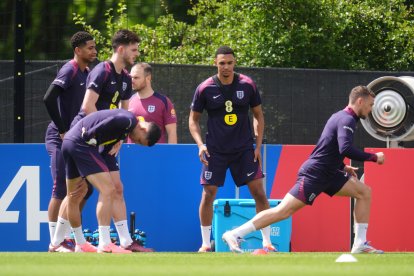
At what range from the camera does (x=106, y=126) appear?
12820 mm

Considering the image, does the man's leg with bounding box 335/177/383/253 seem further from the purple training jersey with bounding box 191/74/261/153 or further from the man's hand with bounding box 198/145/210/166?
the man's hand with bounding box 198/145/210/166

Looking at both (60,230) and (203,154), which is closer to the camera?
(60,230)

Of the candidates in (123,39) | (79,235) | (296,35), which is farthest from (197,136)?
(296,35)

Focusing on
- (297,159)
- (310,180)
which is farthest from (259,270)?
(297,159)

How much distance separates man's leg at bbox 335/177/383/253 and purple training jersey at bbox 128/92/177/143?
2.73 m

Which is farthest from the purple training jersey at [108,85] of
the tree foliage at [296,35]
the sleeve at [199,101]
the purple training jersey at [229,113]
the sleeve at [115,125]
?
the tree foliage at [296,35]

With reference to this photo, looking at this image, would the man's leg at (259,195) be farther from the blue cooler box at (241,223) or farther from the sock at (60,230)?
the sock at (60,230)

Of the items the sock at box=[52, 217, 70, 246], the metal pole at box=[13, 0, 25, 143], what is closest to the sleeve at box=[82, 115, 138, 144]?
the sock at box=[52, 217, 70, 246]

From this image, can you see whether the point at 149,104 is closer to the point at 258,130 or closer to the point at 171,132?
the point at 171,132

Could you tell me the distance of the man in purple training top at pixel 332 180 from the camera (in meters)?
13.5

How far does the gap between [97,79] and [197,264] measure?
2.92 meters

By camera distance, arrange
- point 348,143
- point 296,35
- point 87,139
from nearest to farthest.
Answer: point 87,139 < point 348,143 < point 296,35

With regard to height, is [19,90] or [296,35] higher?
[296,35]

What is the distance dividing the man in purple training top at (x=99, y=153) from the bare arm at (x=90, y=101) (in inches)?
12.0
